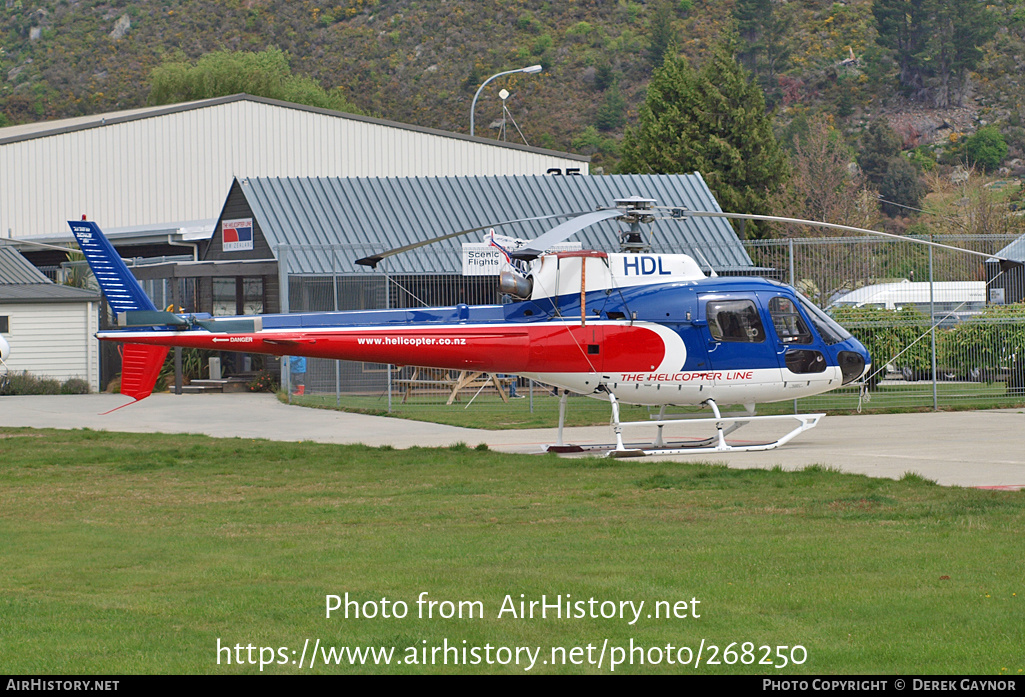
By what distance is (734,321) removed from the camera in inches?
687

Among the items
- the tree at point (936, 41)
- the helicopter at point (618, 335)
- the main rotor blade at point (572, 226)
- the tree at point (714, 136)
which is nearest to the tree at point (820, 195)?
the tree at point (714, 136)

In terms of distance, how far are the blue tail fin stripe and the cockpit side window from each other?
27.5 feet

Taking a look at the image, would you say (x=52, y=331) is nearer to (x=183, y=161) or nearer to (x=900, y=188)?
(x=183, y=161)

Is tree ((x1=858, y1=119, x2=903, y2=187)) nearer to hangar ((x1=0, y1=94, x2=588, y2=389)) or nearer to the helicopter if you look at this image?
hangar ((x1=0, y1=94, x2=588, y2=389))

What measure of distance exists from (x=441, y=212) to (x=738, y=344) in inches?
676

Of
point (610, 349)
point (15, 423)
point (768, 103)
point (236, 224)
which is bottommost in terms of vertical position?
point (15, 423)

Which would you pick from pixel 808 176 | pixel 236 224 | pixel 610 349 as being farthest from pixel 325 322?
pixel 808 176

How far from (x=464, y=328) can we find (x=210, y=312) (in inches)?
763

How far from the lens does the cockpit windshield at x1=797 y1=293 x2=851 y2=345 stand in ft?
58.5

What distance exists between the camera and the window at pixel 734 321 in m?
17.4

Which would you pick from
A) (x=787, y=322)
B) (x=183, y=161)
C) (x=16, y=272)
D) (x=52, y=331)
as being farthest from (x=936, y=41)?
(x=787, y=322)

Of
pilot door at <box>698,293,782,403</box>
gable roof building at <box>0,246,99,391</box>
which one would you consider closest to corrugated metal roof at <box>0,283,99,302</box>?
gable roof building at <box>0,246,99,391</box>

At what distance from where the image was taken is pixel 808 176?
58.0 meters
